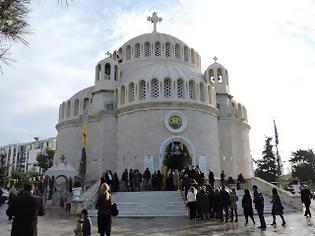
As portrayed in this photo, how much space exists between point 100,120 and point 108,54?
9.20m

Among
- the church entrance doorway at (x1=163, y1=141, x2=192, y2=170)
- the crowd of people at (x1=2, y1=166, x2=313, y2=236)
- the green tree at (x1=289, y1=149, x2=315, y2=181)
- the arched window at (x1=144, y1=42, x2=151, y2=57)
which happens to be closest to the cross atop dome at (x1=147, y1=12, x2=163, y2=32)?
A: the arched window at (x1=144, y1=42, x2=151, y2=57)

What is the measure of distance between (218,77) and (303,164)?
25.0 meters

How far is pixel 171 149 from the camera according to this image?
27.2m

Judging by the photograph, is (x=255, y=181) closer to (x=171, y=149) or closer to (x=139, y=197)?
(x=171, y=149)

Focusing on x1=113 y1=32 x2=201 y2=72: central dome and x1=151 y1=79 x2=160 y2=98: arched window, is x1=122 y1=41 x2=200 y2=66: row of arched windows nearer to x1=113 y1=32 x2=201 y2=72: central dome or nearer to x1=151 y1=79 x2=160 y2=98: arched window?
x1=113 y1=32 x2=201 y2=72: central dome

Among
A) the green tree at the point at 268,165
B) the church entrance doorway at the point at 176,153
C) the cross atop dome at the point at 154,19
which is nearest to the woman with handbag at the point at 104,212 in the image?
the church entrance doorway at the point at 176,153

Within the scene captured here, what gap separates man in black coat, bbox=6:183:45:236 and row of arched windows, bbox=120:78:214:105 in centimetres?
2244

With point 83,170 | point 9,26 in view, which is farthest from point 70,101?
point 9,26

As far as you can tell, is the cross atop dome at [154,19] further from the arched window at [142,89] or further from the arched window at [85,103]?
the arched window at [142,89]

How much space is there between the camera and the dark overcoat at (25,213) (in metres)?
5.39

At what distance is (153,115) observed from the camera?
2750cm

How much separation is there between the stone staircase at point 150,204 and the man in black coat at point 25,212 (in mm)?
11565

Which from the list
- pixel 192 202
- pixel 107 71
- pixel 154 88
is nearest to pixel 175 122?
pixel 154 88

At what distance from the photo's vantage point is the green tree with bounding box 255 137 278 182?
43.4m
